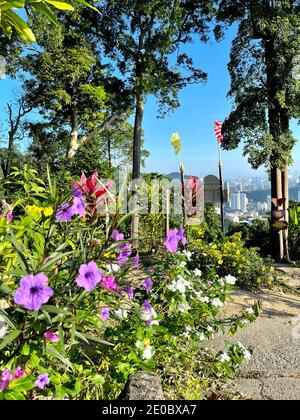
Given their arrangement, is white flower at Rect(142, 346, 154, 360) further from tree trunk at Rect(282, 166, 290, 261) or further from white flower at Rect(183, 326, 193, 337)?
tree trunk at Rect(282, 166, 290, 261)

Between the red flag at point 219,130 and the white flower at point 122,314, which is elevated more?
the red flag at point 219,130

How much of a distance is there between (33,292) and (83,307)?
55 cm

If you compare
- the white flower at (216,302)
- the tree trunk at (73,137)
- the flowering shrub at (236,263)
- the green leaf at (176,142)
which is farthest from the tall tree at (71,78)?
the white flower at (216,302)

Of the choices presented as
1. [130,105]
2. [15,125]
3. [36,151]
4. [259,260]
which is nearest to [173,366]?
[259,260]

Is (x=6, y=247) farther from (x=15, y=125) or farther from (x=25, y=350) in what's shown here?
(x=15, y=125)

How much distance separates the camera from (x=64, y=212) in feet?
3.90

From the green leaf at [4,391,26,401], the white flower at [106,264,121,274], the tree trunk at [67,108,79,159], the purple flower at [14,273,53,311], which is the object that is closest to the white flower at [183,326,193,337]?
the white flower at [106,264,121,274]

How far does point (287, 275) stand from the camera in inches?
214

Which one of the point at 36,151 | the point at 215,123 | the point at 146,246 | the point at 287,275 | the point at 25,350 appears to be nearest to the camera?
the point at 25,350

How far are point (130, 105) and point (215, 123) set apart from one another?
3.11 m

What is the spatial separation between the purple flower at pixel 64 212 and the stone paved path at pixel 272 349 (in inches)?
56.6

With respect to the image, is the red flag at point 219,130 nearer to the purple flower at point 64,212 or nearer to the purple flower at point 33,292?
the purple flower at point 64,212

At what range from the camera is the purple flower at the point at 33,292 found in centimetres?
81

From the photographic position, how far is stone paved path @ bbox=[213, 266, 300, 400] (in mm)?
2021
